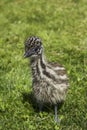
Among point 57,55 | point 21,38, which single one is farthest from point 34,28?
point 57,55

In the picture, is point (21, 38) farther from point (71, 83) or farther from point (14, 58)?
point (71, 83)

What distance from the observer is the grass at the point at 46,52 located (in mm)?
8016

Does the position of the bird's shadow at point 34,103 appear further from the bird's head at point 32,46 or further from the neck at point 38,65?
the bird's head at point 32,46

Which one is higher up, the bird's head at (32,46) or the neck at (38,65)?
the bird's head at (32,46)

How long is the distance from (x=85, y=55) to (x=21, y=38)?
1.89m

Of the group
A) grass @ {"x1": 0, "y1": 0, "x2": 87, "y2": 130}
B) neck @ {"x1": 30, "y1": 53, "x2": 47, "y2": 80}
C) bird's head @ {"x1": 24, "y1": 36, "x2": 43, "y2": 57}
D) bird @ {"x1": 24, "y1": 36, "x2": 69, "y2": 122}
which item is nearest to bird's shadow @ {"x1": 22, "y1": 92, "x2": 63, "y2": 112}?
grass @ {"x1": 0, "y1": 0, "x2": 87, "y2": 130}

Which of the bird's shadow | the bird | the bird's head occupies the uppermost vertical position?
the bird's head

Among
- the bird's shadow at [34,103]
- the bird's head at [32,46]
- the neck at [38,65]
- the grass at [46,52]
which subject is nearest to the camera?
the bird's head at [32,46]

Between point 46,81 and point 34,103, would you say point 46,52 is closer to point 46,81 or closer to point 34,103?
point 34,103

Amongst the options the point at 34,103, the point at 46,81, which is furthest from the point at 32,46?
the point at 34,103

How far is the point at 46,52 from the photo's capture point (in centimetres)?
1075

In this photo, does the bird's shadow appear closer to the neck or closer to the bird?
the bird

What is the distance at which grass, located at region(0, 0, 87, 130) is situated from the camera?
26.3ft

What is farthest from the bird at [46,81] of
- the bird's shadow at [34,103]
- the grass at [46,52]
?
the grass at [46,52]
